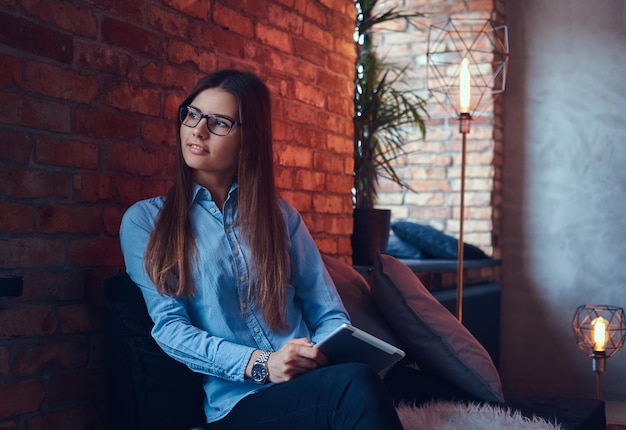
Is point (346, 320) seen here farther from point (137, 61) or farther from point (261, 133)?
point (137, 61)

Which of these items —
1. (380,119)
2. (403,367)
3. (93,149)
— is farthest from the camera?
(380,119)

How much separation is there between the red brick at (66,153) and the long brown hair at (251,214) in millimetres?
233

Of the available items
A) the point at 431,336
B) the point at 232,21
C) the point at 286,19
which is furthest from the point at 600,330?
the point at 232,21

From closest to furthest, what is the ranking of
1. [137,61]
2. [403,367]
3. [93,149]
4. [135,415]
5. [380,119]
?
1. [135,415]
2. [93,149]
3. [137,61]
4. [403,367]
5. [380,119]

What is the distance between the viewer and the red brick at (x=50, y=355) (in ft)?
6.69

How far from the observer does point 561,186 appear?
514cm

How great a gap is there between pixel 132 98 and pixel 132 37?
17cm

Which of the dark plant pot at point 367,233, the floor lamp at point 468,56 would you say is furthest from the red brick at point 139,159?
the floor lamp at point 468,56

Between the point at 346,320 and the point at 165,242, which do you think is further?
the point at 346,320

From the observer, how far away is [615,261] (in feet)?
16.5

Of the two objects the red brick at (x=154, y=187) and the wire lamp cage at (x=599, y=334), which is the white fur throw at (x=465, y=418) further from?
the wire lamp cage at (x=599, y=334)

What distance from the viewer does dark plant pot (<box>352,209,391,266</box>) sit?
388 cm

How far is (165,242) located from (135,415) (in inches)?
16.7

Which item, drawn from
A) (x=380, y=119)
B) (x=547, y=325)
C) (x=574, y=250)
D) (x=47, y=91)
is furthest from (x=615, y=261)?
(x=47, y=91)
